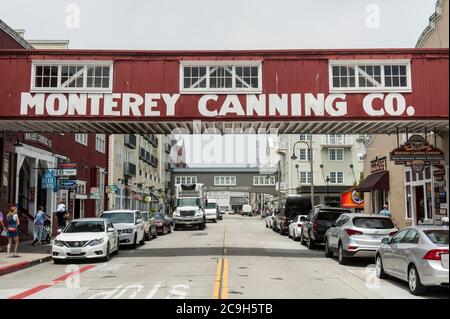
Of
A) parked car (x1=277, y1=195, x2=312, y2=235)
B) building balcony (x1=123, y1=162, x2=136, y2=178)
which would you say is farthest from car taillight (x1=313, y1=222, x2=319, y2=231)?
building balcony (x1=123, y1=162, x2=136, y2=178)

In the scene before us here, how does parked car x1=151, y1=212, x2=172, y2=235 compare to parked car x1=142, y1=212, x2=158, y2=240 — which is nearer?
parked car x1=142, y1=212, x2=158, y2=240

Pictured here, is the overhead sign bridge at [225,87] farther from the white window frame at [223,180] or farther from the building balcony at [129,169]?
the white window frame at [223,180]

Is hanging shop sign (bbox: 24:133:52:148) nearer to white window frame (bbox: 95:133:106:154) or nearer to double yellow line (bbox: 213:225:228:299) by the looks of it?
white window frame (bbox: 95:133:106:154)

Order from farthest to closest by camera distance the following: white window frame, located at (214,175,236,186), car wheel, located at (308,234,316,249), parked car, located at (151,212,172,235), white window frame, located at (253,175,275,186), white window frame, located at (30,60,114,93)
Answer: white window frame, located at (253,175,275,186), white window frame, located at (214,175,236,186), parked car, located at (151,212,172,235), car wheel, located at (308,234,316,249), white window frame, located at (30,60,114,93)

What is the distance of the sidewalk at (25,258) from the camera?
15509mm

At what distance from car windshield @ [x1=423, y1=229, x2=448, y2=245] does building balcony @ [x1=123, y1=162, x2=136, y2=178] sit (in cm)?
4125

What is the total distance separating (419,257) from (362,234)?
17.6ft

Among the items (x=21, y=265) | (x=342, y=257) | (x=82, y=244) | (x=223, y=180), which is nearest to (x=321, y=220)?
(x=342, y=257)

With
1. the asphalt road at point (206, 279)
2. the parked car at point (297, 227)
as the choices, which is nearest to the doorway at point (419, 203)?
the parked car at point (297, 227)

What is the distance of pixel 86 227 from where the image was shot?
61.1 feet

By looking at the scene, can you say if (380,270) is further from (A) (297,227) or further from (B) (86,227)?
(A) (297,227)

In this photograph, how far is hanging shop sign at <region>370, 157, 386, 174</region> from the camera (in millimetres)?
29464
